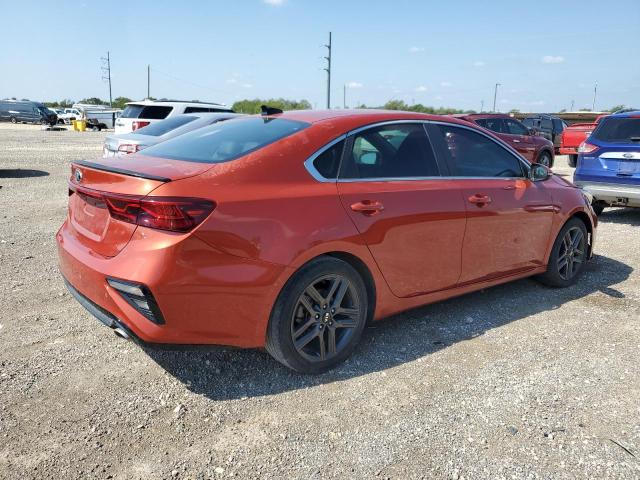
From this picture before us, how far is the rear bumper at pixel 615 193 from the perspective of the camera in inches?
303

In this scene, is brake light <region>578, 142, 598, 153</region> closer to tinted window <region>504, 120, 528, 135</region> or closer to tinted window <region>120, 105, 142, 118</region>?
tinted window <region>504, 120, 528, 135</region>

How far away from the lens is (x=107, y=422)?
281cm

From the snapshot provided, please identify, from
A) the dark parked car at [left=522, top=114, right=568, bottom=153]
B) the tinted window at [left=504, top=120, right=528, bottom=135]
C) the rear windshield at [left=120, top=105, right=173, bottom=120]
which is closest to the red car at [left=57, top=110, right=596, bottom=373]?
the rear windshield at [left=120, top=105, right=173, bottom=120]

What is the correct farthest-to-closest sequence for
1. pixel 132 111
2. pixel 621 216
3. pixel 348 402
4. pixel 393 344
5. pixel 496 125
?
pixel 496 125
pixel 132 111
pixel 621 216
pixel 393 344
pixel 348 402

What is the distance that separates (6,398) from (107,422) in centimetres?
67

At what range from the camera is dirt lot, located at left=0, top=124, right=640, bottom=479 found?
255 cm

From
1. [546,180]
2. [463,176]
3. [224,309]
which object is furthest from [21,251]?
[546,180]

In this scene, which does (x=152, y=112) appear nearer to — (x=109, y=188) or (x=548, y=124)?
(x=109, y=188)

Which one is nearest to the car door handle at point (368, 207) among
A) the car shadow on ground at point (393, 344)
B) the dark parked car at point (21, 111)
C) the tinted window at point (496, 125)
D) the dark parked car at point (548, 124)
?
the car shadow on ground at point (393, 344)

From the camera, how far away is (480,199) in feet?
13.4

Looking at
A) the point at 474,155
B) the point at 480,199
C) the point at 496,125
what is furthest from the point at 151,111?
the point at 480,199

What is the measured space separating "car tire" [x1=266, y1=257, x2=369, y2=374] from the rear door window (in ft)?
4.39

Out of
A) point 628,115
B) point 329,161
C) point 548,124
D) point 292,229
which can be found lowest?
point 292,229

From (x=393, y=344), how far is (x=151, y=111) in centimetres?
1091
